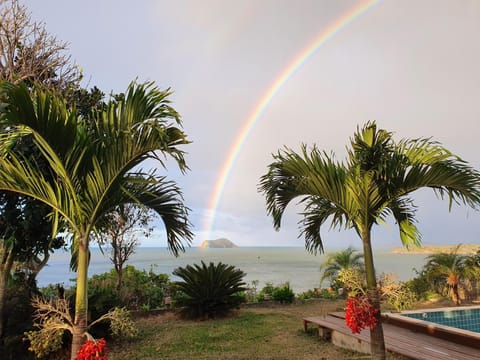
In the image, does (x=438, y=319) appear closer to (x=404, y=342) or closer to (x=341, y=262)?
(x=404, y=342)

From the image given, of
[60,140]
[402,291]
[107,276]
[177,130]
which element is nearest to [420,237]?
[402,291]

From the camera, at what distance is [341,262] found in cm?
1285

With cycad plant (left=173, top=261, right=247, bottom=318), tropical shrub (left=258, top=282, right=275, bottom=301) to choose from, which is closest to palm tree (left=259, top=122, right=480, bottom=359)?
cycad plant (left=173, top=261, right=247, bottom=318)

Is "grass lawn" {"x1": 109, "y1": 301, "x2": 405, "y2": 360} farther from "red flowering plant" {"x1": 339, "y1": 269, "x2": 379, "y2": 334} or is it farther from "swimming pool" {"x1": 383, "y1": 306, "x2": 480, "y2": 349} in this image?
"red flowering plant" {"x1": 339, "y1": 269, "x2": 379, "y2": 334}

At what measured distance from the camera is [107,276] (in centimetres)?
1095

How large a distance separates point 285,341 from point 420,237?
11.5 ft

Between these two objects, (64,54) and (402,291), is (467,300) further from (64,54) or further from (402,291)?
(64,54)

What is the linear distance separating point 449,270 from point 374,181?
8809 millimetres

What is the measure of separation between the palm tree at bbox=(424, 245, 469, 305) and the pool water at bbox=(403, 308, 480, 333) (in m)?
3.19

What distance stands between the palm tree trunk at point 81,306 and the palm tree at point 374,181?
253 centimetres

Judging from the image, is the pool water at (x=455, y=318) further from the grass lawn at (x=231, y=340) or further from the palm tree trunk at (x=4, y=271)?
the palm tree trunk at (x=4, y=271)

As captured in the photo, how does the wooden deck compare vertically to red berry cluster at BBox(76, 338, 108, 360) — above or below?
below

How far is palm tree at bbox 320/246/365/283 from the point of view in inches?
498

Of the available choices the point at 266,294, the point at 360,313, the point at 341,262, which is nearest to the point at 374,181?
the point at 360,313
